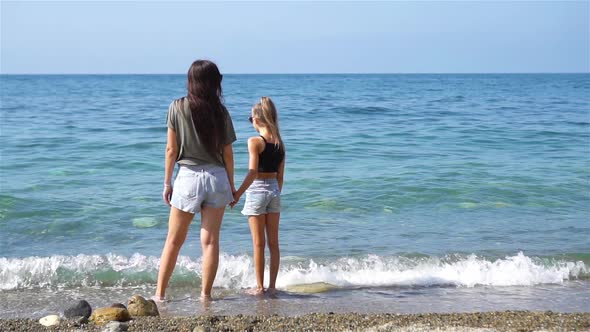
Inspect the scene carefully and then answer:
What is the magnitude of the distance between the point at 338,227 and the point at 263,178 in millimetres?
2934

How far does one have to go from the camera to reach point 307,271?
7145mm

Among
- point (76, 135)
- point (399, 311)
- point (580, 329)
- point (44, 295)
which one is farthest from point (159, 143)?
point (580, 329)

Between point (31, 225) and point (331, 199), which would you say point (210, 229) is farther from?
point (331, 199)

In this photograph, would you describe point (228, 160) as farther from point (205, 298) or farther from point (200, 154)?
point (205, 298)

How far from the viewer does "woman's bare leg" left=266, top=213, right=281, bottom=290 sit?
A: 20.3 ft

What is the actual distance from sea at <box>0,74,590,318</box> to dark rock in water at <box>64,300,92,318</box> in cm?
54

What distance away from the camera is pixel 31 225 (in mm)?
8750

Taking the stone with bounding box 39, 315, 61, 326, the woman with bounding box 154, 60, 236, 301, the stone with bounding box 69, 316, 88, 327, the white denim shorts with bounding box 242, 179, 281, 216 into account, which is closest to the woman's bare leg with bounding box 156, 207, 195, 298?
the woman with bounding box 154, 60, 236, 301

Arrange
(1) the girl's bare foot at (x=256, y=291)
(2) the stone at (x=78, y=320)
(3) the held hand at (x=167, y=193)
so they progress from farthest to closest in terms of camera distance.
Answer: (1) the girl's bare foot at (x=256, y=291)
(3) the held hand at (x=167, y=193)
(2) the stone at (x=78, y=320)

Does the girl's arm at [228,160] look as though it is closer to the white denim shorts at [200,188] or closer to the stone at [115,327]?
the white denim shorts at [200,188]

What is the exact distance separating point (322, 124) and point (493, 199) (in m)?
10.4

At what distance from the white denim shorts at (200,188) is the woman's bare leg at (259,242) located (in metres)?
0.62

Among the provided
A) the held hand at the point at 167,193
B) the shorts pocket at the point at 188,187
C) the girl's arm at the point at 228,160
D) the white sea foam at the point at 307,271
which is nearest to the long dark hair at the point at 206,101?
the girl's arm at the point at 228,160

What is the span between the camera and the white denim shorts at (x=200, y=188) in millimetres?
5453
